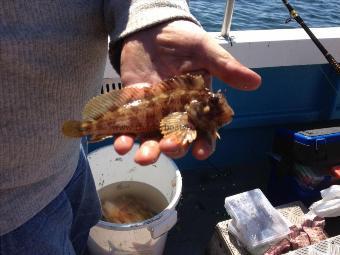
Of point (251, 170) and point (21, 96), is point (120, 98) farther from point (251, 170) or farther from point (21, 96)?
point (251, 170)

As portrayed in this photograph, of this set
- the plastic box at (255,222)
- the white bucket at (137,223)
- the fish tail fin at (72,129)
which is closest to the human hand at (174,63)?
the fish tail fin at (72,129)

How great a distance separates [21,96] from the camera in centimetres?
162

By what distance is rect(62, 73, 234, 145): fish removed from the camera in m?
1.89

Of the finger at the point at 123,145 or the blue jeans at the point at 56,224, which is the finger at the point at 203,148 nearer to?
the finger at the point at 123,145

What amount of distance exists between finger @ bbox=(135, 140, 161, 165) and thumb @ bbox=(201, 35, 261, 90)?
43 cm

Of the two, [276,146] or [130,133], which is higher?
[130,133]

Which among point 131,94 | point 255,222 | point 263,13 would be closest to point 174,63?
point 131,94

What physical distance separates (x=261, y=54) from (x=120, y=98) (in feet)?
8.05

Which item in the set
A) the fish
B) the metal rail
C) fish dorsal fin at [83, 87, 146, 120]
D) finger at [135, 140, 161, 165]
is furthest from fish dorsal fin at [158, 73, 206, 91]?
the metal rail

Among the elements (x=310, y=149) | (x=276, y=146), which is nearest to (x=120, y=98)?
(x=310, y=149)

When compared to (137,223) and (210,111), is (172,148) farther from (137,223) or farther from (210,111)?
(137,223)

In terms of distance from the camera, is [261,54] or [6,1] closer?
[6,1]

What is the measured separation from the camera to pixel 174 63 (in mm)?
1854

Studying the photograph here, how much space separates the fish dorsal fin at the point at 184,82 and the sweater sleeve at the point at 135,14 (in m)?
0.27
